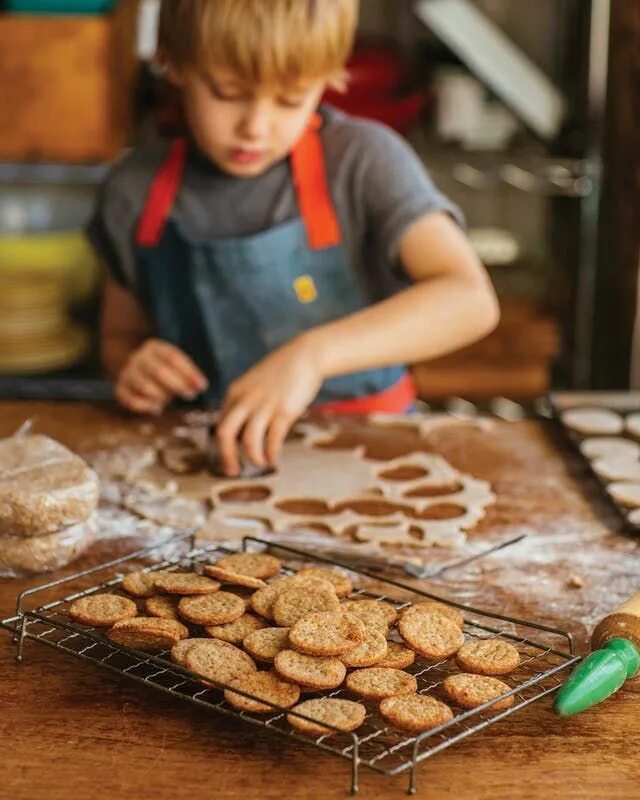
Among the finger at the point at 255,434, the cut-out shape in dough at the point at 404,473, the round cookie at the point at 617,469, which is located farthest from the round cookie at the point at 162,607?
the round cookie at the point at 617,469

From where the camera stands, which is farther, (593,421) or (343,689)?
(593,421)

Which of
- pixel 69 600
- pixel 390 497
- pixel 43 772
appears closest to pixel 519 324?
pixel 390 497

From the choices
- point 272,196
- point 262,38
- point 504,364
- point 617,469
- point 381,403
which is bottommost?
point 504,364

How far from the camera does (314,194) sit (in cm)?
195

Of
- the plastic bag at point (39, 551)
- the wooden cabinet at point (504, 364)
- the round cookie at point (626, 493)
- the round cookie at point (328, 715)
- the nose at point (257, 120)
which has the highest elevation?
the nose at point (257, 120)

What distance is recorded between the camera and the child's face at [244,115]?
1.67m

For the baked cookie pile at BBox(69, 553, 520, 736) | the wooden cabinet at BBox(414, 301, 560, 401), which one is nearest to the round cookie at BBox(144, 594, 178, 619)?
the baked cookie pile at BBox(69, 553, 520, 736)

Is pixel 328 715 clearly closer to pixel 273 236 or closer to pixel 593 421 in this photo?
pixel 593 421

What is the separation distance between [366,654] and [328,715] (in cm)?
9

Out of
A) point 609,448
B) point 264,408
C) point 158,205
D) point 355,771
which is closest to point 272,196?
point 158,205

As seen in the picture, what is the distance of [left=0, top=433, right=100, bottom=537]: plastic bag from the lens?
1.15 meters

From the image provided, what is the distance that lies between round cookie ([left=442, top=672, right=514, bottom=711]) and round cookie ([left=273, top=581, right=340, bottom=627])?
0.44ft

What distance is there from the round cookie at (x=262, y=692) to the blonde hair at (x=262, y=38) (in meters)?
0.98

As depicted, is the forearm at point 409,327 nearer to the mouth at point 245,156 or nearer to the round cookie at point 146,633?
the mouth at point 245,156
